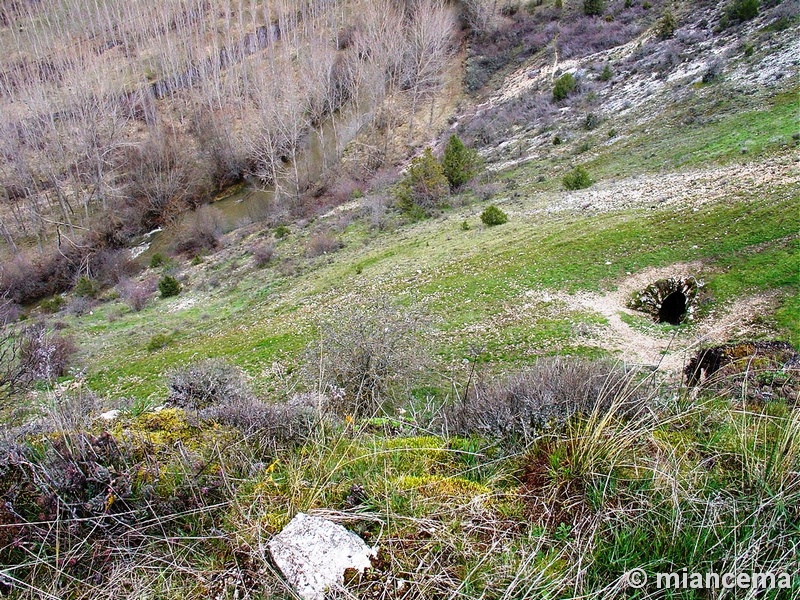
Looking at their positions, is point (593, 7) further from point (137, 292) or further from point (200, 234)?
point (137, 292)

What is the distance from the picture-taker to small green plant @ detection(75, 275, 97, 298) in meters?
28.0

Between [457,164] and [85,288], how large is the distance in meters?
24.3

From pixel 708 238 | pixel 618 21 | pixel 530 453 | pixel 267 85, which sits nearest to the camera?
pixel 530 453

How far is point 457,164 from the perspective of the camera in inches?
993

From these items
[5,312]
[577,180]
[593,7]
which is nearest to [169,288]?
[5,312]

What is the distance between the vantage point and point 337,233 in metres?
25.9

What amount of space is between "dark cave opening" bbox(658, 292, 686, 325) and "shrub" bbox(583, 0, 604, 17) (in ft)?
129

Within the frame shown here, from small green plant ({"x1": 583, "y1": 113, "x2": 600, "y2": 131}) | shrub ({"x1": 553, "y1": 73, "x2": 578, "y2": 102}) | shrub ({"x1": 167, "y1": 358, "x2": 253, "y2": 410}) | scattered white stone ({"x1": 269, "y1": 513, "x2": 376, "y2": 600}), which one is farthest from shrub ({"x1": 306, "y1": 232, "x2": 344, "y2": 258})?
scattered white stone ({"x1": 269, "y1": 513, "x2": 376, "y2": 600})

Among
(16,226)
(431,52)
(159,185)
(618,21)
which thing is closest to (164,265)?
(159,185)

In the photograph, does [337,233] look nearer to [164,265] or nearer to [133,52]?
[164,265]

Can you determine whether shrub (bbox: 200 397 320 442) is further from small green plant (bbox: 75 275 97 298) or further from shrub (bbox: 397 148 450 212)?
small green plant (bbox: 75 275 97 298)

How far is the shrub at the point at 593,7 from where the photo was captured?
39.0 meters

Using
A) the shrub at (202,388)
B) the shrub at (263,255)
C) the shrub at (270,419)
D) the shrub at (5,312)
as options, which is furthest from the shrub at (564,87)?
the shrub at (270,419)

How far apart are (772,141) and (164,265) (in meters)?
32.4
